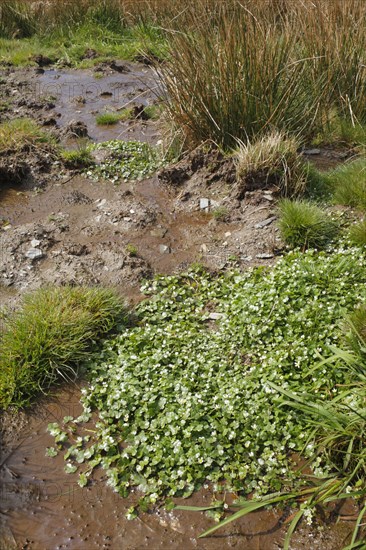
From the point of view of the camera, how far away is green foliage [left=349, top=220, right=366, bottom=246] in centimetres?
487

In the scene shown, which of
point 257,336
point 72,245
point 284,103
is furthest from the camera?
point 284,103

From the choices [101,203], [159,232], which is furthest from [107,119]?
[159,232]

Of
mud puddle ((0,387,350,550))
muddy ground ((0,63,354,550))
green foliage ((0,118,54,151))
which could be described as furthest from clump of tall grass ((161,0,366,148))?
mud puddle ((0,387,350,550))

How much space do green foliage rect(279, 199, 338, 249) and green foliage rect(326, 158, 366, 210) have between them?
0.51m

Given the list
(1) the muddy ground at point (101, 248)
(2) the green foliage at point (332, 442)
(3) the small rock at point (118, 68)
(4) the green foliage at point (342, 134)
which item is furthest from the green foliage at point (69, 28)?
(2) the green foliage at point (332, 442)

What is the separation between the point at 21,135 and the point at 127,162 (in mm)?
1330

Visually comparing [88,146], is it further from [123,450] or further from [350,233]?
[123,450]

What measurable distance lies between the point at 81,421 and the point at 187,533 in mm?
1051

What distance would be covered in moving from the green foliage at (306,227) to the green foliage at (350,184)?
0.51 m

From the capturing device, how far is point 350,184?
565 centimetres

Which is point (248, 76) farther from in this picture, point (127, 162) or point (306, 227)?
point (306, 227)

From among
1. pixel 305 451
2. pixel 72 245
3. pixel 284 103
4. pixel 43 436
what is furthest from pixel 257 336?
pixel 284 103

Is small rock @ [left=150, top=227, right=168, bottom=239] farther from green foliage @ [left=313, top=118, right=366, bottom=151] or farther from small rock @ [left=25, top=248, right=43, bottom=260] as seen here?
green foliage @ [left=313, top=118, right=366, bottom=151]

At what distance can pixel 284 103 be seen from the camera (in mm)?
6078
